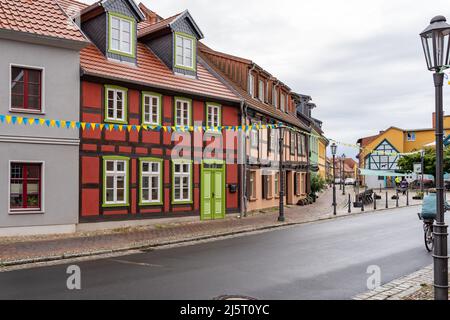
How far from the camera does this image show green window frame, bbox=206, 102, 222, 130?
21000 mm

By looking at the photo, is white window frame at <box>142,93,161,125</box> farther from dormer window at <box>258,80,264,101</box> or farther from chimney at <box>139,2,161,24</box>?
dormer window at <box>258,80,264,101</box>

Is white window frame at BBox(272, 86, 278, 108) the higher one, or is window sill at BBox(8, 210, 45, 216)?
white window frame at BBox(272, 86, 278, 108)

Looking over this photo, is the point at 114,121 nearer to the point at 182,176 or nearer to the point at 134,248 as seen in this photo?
the point at 182,176

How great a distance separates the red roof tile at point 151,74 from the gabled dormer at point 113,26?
413 millimetres

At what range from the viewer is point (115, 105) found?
1744 cm

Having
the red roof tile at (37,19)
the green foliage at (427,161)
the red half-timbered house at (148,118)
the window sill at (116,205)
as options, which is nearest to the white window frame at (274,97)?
the red half-timbered house at (148,118)

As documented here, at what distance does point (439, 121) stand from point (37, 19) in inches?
552

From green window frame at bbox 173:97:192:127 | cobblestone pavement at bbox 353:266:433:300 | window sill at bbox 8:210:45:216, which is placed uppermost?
green window frame at bbox 173:97:192:127

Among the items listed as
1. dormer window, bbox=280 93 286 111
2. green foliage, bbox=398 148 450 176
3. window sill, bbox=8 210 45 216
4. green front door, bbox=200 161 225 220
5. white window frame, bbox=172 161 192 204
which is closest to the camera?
window sill, bbox=8 210 45 216

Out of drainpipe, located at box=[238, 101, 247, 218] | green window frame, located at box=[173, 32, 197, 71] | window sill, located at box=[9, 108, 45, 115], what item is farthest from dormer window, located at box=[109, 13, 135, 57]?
drainpipe, located at box=[238, 101, 247, 218]

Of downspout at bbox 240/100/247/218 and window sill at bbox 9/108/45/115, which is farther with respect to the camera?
downspout at bbox 240/100/247/218

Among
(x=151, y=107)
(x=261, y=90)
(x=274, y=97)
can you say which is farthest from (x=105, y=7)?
(x=274, y=97)

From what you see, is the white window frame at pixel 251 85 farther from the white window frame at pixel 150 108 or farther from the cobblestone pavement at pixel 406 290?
the cobblestone pavement at pixel 406 290

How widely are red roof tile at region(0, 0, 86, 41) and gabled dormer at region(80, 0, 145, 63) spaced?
1.67 meters
